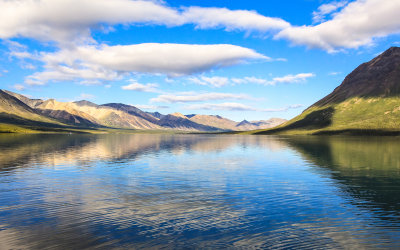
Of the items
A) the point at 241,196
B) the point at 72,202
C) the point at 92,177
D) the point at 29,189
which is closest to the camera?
the point at 72,202

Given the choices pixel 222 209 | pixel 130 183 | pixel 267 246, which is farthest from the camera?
pixel 130 183

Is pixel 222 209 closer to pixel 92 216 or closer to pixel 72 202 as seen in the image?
pixel 92 216

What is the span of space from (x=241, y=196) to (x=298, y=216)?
30.3 feet

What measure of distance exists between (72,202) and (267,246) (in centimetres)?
2144

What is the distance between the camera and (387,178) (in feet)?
159

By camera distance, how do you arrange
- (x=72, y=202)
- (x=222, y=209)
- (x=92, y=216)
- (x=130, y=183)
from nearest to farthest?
(x=92, y=216)
(x=222, y=209)
(x=72, y=202)
(x=130, y=183)

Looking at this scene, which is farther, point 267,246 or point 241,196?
point 241,196

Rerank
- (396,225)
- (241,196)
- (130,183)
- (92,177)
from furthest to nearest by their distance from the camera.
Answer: (92,177) < (130,183) < (241,196) < (396,225)

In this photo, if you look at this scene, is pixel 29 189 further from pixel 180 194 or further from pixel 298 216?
pixel 298 216

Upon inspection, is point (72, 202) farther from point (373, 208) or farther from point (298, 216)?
point (373, 208)

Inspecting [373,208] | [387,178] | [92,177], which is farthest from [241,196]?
[387,178]

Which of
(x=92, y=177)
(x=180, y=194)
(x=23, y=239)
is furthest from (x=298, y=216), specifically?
(x=92, y=177)

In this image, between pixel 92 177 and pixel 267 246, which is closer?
pixel 267 246

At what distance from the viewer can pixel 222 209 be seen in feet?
94.6
